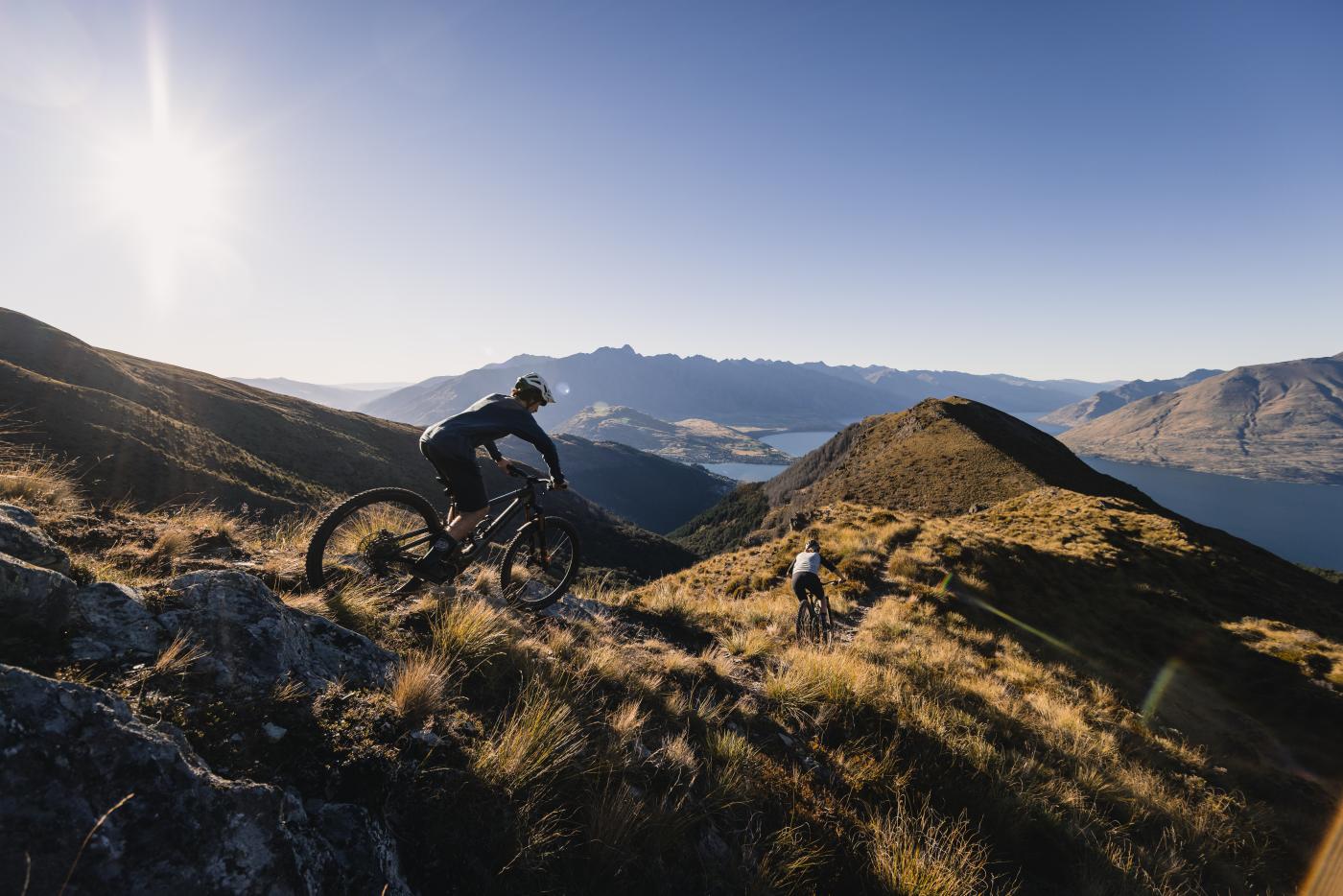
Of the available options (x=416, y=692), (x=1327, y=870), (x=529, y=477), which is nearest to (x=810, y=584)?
(x=529, y=477)

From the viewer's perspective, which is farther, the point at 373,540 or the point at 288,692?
the point at 373,540

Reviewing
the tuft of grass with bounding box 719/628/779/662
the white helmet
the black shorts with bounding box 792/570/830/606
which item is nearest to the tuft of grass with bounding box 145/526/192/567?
the white helmet

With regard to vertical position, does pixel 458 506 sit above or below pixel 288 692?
above

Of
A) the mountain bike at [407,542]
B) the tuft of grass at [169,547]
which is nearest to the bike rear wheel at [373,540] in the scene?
the mountain bike at [407,542]

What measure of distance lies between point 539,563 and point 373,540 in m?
2.70

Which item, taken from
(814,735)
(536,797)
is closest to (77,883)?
(536,797)

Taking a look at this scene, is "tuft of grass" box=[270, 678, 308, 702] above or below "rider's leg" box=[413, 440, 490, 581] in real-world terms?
below

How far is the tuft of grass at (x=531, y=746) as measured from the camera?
2.98 m

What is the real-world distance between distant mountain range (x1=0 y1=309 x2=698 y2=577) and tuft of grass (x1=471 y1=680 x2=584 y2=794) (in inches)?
1645

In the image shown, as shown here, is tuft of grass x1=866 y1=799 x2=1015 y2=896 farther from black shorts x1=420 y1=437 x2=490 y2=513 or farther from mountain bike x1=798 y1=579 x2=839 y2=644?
mountain bike x1=798 y1=579 x2=839 y2=644

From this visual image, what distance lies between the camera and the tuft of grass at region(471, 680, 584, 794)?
2.98 metres

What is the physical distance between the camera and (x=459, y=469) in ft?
18.7

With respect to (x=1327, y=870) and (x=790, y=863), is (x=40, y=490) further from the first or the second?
(x=1327, y=870)

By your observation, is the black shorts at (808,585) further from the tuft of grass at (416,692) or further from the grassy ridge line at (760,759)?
the tuft of grass at (416,692)
